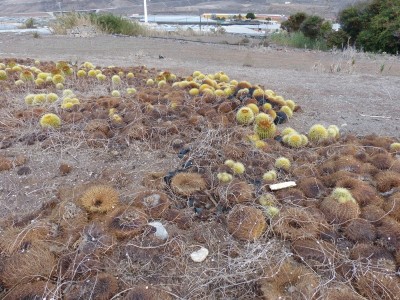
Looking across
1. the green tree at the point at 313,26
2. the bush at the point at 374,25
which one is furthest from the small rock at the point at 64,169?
the green tree at the point at 313,26

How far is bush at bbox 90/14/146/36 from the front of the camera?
49.4 ft

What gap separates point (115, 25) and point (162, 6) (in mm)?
34071

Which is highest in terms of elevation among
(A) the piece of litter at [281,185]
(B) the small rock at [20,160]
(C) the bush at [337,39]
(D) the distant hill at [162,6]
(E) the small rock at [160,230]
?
(B) the small rock at [20,160]

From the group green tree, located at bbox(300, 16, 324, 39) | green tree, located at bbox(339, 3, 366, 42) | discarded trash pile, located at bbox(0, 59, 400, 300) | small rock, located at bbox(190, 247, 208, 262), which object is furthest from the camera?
green tree, located at bbox(300, 16, 324, 39)

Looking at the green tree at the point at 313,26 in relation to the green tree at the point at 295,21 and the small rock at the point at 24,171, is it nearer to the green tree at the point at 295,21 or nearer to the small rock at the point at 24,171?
the green tree at the point at 295,21

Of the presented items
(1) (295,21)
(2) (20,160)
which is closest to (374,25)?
(1) (295,21)

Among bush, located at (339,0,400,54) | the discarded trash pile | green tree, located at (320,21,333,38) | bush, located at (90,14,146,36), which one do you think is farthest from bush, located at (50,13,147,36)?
the discarded trash pile

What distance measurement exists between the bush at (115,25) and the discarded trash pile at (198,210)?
12126mm

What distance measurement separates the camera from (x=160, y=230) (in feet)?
7.25

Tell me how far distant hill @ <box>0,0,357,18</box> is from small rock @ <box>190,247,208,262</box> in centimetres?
4061

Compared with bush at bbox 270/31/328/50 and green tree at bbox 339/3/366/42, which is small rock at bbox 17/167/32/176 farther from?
green tree at bbox 339/3/366/42

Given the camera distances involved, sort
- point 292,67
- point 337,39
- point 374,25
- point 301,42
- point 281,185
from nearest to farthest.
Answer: point 281,185, point 292,67, point 374,25, point 337,39, point 301,42

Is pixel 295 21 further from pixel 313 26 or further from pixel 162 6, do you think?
pixel 162 6

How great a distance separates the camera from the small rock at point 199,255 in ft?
6.83
